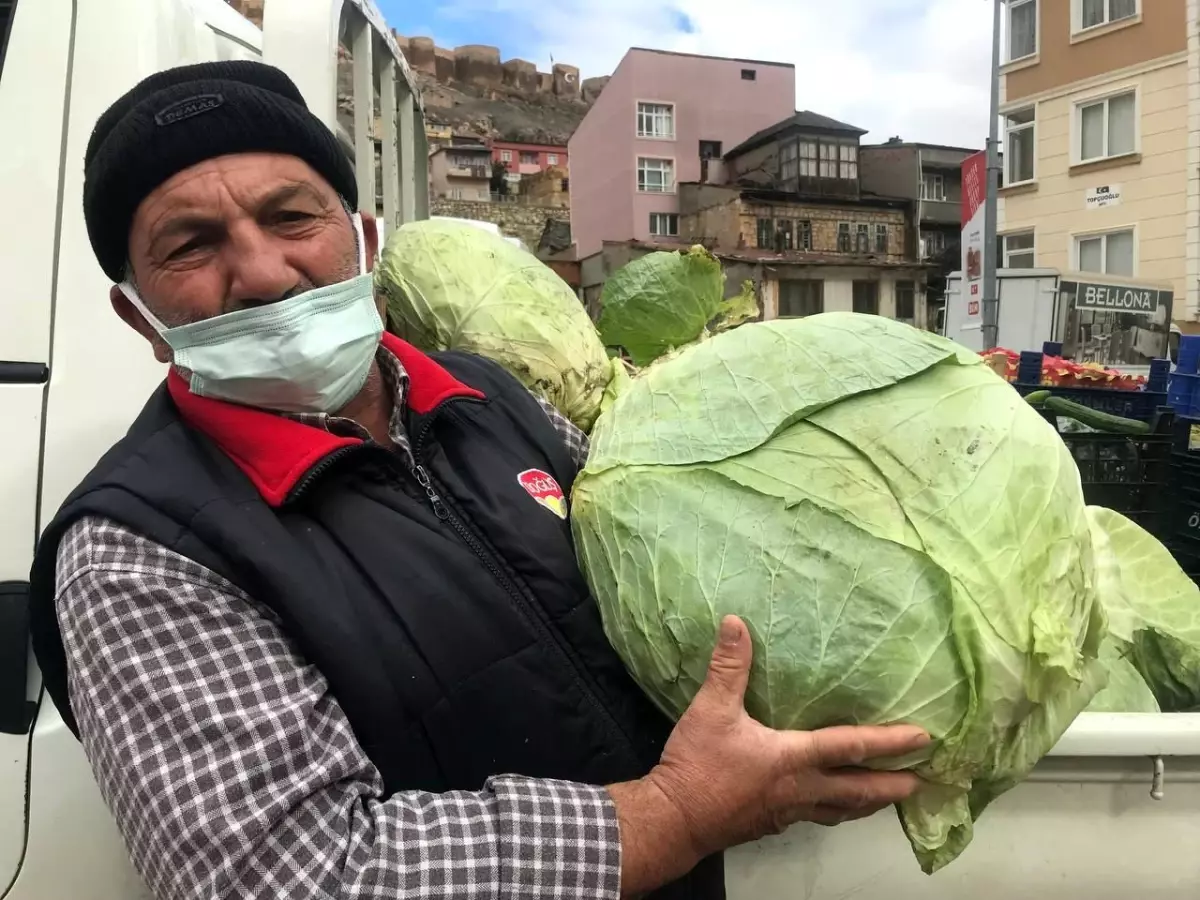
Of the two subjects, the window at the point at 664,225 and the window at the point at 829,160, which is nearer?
the window at the point at 829,160

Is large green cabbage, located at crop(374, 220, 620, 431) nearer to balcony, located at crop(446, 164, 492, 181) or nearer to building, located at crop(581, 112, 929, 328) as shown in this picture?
building, located at crop(581, 112, 929, 328)

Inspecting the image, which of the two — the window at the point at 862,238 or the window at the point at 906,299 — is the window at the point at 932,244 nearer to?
the window at the point at 862,238

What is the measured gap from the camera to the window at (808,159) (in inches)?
1302

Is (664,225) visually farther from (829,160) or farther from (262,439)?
(262,439)

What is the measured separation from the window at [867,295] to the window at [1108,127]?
9.64 metres

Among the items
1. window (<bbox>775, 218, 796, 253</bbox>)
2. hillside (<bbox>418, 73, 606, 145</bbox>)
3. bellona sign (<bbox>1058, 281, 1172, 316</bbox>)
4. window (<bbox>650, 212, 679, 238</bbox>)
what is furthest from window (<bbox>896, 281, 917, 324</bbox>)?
hillside (<bbox>418, 73, 606, 145</bbox>)

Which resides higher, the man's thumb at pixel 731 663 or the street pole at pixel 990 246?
the street pole at pixel 990 246

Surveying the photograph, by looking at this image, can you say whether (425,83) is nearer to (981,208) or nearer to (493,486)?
(981,208)

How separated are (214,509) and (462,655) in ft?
1.46

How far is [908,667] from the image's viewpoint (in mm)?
1146

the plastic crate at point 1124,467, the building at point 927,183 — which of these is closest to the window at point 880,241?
the building at point 927,183

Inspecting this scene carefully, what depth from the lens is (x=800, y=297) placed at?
28.6 m

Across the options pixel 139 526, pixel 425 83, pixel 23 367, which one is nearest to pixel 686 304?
pixel 23 367

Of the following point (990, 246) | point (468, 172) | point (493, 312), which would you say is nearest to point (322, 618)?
point (493, 312)
